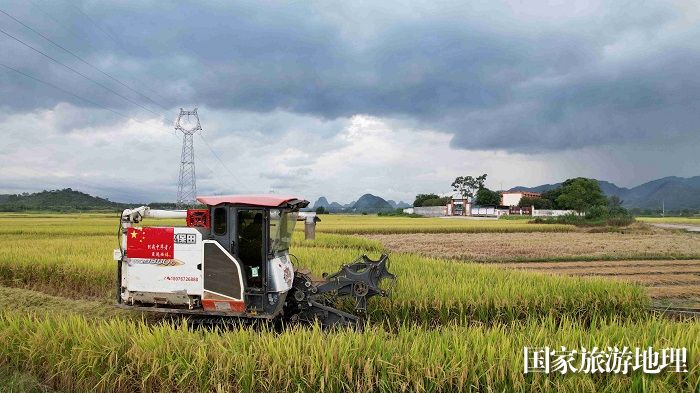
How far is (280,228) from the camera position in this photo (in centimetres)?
757

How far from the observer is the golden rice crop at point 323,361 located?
4.54 metres

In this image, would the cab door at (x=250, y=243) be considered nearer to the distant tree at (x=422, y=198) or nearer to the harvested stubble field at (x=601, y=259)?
the harvested stubble field at (x=601, y=259)

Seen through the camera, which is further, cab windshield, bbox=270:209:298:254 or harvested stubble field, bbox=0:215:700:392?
cab windshield, bbox=270:209:298:254

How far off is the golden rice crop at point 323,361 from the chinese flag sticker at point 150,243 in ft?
5.40

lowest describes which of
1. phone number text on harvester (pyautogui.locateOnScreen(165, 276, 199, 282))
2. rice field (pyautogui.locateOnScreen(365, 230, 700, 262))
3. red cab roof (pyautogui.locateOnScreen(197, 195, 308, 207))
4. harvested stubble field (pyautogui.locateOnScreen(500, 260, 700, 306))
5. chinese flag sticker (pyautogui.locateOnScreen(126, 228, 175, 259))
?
harvested stubble field (pyautogui.locateOnScreen(500, 260, 700, 306))

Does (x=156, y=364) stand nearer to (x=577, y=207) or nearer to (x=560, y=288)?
(x=560, y=288)

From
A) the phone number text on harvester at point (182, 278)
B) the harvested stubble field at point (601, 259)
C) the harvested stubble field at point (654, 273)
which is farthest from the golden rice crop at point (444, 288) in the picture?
the harvested stubble field at point (601, 259)

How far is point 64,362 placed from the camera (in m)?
5.66

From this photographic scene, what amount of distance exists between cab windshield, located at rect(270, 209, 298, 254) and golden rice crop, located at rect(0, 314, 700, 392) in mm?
2052

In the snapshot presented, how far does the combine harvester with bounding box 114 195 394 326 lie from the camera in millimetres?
7141

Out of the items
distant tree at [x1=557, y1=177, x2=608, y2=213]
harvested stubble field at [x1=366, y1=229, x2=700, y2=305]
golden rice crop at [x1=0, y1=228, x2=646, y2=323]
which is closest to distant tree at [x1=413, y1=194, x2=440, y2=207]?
distant tree at [x1=557, y1=177, x2=608, y2=213]

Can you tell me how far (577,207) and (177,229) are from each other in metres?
89.4

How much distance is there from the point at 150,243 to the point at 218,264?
123 cm

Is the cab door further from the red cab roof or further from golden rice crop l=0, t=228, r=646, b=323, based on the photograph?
golden rice crop l=0, t=228, r=646, b=323
